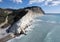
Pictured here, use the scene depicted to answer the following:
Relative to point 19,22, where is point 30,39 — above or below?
below

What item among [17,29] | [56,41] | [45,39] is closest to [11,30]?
[17,29]

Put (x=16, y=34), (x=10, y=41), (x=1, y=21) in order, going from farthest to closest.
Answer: (x=1, y=21), (x=16, y=34), (x=10, y=41)

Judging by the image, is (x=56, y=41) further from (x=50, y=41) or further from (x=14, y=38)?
(x=14, y=38)

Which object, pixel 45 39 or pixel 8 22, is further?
pixel 8 22

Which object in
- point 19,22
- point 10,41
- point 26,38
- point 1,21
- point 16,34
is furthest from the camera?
point 1,21

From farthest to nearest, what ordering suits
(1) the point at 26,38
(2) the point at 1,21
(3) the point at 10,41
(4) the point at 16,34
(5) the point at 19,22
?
(2) the point at 1,21 → (5) the point at 19,22 → (4) the point at 16,34 → (1) the point at 26,38 → (3) the point at 10,41

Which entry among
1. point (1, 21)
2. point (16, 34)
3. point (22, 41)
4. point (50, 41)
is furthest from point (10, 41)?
point (1, 21)

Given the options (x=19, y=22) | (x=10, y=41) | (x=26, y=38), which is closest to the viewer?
(x=10, y=41)

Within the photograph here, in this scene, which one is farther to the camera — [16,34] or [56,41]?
→ [16,34]

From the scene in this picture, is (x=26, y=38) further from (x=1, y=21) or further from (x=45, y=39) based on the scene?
(x=1, y=21)
